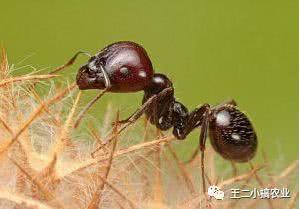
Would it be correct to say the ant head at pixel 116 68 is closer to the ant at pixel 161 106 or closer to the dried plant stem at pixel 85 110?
the ant at pixel 161 106

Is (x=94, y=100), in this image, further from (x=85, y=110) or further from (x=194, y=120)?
(x=194, y=120)

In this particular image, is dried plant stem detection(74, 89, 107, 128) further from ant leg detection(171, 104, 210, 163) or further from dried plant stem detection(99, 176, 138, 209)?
ant leg detection(171, 104, 210, 163)

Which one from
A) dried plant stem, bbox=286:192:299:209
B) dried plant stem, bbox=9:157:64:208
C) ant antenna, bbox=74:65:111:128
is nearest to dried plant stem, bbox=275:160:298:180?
dried plant stem, bbox=286:192:299:209

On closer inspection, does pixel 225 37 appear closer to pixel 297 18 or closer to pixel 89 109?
pixel 297 18

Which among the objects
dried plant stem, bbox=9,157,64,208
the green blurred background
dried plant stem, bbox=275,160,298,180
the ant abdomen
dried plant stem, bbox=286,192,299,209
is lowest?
dried plant stem, bbox=9,157,64,208

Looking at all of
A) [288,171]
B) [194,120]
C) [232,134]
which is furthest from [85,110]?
[194,120]

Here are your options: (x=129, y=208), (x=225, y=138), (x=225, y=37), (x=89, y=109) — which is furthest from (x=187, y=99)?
(x=129, y=208)

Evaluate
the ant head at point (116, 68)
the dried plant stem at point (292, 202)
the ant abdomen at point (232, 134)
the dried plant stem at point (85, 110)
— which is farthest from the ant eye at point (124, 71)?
the dried plant stem at point (292, 202)
